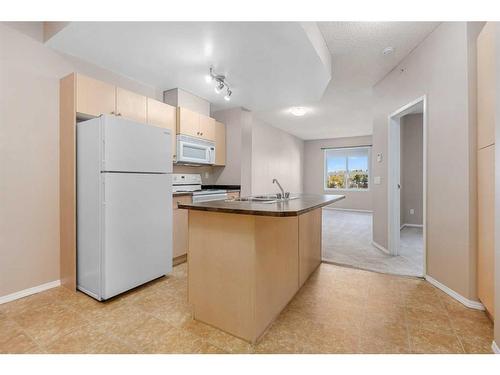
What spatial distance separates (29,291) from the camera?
85.0 inches

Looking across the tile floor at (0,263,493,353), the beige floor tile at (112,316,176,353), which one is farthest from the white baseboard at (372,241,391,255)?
the beige floor tile at (112,316,176,353)

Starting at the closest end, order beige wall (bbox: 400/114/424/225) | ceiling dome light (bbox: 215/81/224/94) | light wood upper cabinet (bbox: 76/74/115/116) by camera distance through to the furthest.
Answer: light wood upper cabinet (bbox: 76/74/115/116)
ceiling dome light (bbox: 215/81/224/94)
beige wall (bbox: 400/114/424/225)

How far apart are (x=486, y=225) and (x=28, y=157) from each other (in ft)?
12.7

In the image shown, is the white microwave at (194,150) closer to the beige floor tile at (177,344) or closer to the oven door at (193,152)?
the oven door at (193,152)

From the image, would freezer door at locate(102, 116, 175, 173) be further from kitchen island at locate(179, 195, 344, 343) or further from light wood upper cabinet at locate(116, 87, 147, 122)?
kitchen island at locate(179, 195, 344, 343)

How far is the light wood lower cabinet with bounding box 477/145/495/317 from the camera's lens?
1713mm

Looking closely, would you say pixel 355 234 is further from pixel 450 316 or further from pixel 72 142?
pixel 72 142

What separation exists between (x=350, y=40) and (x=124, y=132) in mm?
2497

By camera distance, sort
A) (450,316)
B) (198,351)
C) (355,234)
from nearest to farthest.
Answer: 1. (198,351)
2. (450,316)
3. (355,234)

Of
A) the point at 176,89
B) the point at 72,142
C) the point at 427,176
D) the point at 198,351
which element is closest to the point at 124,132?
the point at 72,142

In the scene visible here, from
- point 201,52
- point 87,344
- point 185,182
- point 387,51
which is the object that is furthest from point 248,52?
point 87,344

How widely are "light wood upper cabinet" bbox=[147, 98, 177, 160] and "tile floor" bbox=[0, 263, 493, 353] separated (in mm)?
1922

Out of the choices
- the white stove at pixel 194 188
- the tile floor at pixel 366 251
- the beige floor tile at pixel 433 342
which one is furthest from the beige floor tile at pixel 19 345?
the tile floor at pixel 366 251
